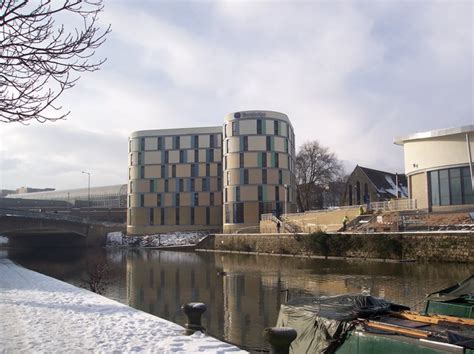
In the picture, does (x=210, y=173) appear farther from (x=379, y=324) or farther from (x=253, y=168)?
(x=379, y=324)

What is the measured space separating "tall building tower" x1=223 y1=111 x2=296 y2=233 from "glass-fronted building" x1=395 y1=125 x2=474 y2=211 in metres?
28.8

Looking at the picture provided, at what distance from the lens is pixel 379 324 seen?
31.1 feet

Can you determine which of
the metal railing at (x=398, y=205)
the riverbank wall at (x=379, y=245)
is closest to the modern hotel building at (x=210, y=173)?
the riverbank wall at (x=379, y=245)

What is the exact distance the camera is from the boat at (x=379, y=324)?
8266 mm

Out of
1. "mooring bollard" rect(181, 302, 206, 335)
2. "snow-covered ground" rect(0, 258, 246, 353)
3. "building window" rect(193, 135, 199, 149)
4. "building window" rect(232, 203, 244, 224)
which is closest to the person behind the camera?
"snow-covered ground" rect(0, 258, 246, 353)

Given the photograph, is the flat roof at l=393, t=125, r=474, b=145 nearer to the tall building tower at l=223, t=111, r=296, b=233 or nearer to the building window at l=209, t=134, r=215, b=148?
the tall building tower at l=223, t=111, r=296, b=233

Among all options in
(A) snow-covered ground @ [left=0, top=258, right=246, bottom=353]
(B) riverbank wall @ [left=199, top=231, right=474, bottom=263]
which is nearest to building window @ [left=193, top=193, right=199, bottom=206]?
(B) riverbank wall @ [left=199, top=231, right=474, bottom=263]

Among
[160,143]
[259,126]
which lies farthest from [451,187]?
[160,143]

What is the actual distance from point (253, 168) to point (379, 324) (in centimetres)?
6821

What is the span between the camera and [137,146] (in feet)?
312

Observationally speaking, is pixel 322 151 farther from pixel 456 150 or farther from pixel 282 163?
pixel 456 150

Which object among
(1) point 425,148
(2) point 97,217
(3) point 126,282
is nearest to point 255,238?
(1) point 425,148

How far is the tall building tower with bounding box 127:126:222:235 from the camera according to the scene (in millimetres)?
90562

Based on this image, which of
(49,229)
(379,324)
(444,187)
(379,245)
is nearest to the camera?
(379,324)
